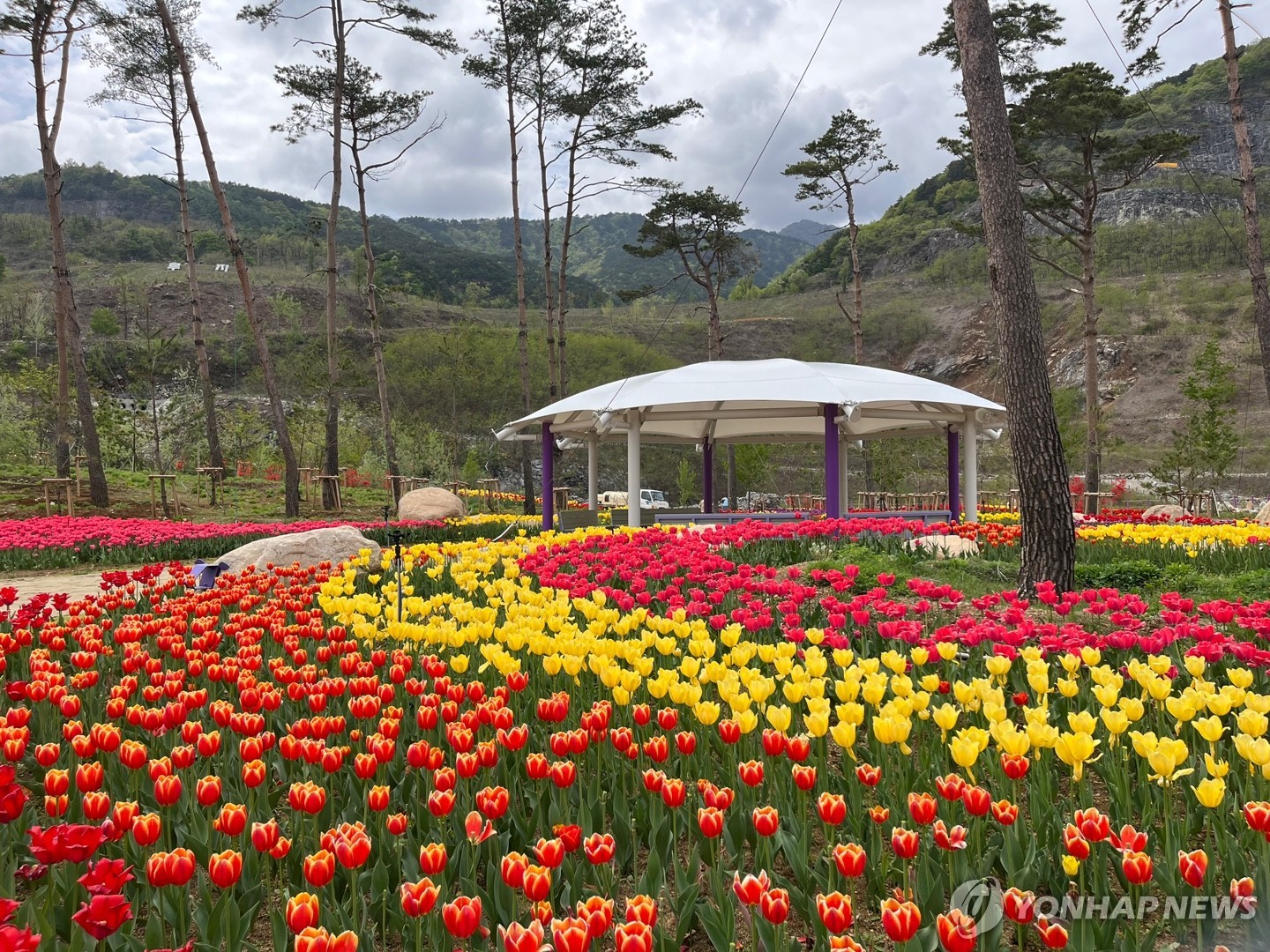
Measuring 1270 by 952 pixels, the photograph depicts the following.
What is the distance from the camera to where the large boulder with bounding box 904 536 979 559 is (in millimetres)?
8148

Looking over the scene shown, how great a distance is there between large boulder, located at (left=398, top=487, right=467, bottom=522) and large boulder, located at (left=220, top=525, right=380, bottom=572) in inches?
384

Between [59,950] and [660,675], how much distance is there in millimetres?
1834

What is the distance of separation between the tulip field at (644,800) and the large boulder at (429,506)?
14894mm

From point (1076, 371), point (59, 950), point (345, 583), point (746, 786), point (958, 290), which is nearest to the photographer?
point (59, 950)

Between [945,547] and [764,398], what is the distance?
13.7 ft

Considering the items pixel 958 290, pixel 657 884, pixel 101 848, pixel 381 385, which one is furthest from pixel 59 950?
pixel 958 290

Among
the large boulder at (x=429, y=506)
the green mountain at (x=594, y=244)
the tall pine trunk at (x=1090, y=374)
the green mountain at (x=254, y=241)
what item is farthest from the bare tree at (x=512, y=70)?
the green mountain at (x=594, y=244)

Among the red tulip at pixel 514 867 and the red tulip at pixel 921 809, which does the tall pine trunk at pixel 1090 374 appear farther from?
the red tulip at pixel 514 867

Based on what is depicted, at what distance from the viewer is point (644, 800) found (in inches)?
94.3

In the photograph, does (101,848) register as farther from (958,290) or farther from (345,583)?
(958,290)

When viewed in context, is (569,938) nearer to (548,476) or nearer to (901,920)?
(901,920)

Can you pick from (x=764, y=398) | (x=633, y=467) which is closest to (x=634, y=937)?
(x=764, y=398)

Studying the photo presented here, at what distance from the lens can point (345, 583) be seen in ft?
17.7

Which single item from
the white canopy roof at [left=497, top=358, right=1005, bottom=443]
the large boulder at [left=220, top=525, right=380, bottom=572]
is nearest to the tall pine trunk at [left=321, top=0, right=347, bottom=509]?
the white canopy roof at [left=497, top=358, right=1005, bottom=443]
